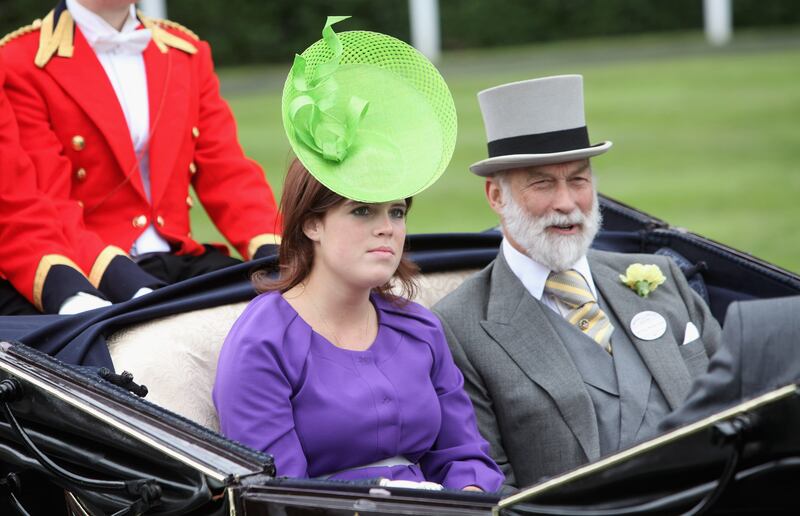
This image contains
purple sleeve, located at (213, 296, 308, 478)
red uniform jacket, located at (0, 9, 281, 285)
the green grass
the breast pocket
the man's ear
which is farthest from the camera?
the green grass

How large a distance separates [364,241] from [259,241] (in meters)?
1.07

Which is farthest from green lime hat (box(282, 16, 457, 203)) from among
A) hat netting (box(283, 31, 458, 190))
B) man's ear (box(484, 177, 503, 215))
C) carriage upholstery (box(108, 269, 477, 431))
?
carriage upholstery (box(108, 269, 477, 431))

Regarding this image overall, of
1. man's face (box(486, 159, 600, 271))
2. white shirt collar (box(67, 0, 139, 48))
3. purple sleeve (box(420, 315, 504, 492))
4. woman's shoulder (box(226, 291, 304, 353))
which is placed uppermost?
white shirt collar (box(67, 0, 139, 48))

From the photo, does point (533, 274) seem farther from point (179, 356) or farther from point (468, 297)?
point (179, 356)

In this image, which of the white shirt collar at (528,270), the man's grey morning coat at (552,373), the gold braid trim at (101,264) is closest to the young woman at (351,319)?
the man's grey morning coat at (552,373)

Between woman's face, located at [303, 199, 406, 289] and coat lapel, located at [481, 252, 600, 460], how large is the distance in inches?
21.5

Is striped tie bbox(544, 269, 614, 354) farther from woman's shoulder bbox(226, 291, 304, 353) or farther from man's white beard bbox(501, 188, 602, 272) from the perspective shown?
woman's shoulder bbox(226, 291, 304, 353)

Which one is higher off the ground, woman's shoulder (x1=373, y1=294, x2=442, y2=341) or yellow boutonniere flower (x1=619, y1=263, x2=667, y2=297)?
woman's shoulder (x1=373, y1=294, x2=442, y2=341)

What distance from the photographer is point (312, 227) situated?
2945 mm

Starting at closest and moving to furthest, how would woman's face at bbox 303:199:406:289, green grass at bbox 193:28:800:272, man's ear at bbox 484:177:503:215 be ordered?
1. woman's face at bbox 303:199:406:289
2. man's ear at bbox 484:177:503:215
3. green grass at bbox 193:28:800:272

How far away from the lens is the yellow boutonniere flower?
3547 mm

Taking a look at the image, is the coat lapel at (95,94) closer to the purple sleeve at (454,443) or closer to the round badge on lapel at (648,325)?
the purple sleeve at (454,443)

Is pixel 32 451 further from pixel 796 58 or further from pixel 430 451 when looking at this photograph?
pixel 796 58

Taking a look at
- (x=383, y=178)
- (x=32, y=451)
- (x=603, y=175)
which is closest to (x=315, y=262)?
(x=383, y=178)
